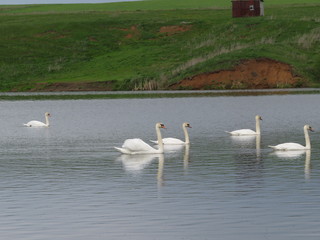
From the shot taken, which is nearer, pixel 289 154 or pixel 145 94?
pixel 289 154

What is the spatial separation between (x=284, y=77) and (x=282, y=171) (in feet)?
212

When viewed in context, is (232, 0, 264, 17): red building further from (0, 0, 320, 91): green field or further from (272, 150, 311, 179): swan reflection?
(272, 150, 311, 179): swan reflection

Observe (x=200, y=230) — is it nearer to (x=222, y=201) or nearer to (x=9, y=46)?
(x=222, y=201)

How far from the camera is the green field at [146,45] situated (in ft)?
319

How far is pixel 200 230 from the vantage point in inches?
730

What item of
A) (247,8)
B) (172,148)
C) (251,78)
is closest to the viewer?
(172,148)

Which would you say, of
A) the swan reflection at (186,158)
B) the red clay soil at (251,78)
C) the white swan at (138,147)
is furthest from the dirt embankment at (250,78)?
the white swan at (138,147)

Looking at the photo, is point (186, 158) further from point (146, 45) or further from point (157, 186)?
point (146, 45)

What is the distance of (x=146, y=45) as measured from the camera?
122875 mm

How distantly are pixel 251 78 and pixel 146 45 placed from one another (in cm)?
3277

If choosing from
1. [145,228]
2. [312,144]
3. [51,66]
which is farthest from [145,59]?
[145,228]

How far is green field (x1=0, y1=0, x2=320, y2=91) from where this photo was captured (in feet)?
319

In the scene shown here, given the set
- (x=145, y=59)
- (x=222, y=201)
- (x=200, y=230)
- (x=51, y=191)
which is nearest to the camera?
(x=200, y=230)

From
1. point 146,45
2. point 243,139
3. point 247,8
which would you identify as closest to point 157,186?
point 243,139
